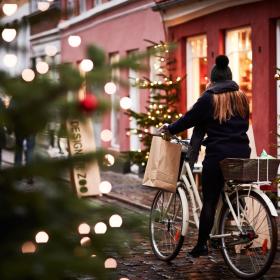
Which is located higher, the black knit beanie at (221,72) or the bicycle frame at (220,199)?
the black knit beanie at (221,72)

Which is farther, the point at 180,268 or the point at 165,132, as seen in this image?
the point at 165,132

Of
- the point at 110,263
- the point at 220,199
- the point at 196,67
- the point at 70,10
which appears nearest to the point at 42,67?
the point at 70,10

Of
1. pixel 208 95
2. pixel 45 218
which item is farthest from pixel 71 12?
pixel 208 95

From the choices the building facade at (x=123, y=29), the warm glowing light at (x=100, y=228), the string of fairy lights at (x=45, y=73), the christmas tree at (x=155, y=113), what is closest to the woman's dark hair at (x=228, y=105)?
the string of fairy lights at (x=45, y=73)

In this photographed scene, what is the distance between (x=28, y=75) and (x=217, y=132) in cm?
563

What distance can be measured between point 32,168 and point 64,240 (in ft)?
0.64

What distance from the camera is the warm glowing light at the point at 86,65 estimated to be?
2.12m

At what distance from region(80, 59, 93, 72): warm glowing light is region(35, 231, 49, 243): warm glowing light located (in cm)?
36

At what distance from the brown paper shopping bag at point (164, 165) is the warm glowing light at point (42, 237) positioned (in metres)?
6.17

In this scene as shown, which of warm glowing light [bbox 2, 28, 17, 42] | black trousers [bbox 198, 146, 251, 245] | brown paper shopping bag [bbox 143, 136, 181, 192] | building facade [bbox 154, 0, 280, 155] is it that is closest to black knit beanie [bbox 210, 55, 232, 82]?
black trousers [bbox 198, 146, 251, 245]

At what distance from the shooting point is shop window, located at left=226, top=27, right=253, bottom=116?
50.5 feet

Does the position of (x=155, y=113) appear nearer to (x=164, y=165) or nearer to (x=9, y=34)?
(x=164, y=165)

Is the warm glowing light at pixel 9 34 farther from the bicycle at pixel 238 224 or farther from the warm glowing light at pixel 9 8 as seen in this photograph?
the bicycle at pixel 238 224

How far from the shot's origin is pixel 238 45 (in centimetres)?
1591
